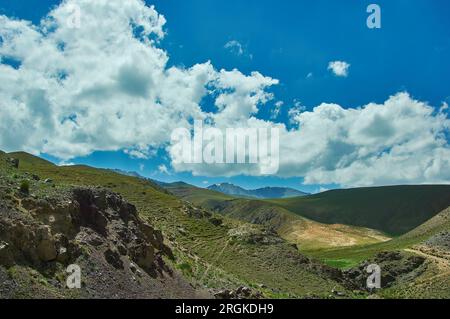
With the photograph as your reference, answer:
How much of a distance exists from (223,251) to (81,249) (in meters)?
37.7

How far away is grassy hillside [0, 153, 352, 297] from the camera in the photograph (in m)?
55.0

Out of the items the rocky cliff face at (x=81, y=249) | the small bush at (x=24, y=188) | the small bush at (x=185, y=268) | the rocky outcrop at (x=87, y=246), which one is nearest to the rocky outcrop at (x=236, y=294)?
the rocky outcrop at (x=87, y=246)

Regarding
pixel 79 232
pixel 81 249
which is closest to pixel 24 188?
pixel 79 232

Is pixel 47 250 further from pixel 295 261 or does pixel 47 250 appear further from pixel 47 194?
pixel 295 261

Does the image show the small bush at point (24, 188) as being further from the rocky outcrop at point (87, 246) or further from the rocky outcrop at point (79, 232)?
the rocky outcrop at point (79, 232)

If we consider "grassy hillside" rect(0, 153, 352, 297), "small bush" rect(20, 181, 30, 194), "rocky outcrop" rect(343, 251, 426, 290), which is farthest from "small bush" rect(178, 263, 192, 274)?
"rocky outcrop" rect(343, 251, 426, 290)

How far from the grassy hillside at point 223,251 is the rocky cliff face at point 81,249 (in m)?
3.95

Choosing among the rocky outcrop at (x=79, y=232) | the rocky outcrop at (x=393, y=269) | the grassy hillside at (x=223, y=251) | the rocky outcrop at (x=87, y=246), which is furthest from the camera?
the rocky outcrop at (x=393, y=269)

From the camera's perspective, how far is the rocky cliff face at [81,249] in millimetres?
31094

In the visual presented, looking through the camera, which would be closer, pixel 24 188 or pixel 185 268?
pixel 24 188

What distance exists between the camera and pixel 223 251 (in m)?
72.7

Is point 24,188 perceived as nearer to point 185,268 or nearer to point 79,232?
point 79,232
